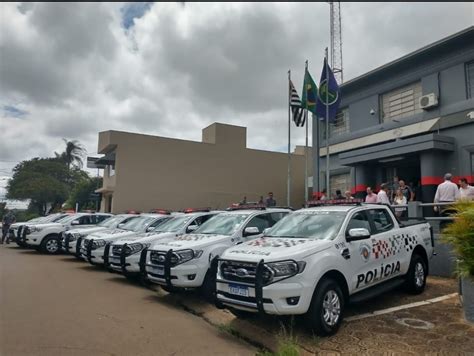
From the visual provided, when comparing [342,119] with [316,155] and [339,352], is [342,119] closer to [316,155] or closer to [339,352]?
[316,155]

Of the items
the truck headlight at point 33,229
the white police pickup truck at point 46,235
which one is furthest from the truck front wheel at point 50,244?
the truck headlight at point 33,229

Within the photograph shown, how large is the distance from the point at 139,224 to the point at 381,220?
7747 millimetres

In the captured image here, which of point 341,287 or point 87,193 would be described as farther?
point 87,193

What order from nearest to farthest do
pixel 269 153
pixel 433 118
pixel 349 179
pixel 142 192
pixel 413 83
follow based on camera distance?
1. pixel 433 118
2. pixel 413 83
3. pixel 349 179
4. pixel 142 192
5. pixel 269 153

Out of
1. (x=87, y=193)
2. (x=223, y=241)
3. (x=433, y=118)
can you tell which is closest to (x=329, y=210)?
(x=223, y=241)

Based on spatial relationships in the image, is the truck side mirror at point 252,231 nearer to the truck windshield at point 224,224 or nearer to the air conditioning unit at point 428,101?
the truck windshield at point 224,224

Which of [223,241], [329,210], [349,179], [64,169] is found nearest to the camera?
[329,210]

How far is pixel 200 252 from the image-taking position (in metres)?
7.39

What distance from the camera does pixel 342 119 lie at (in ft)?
62.8

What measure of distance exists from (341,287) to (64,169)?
1716 inches

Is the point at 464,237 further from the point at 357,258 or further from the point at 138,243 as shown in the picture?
the point at 138,243

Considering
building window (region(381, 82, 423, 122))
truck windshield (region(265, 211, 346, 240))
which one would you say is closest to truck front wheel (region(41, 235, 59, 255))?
truck windshield (region(265, 211, 346, 240))

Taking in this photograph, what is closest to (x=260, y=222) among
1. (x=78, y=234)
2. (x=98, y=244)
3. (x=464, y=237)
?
(x=464, y=237)

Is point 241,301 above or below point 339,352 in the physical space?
above
